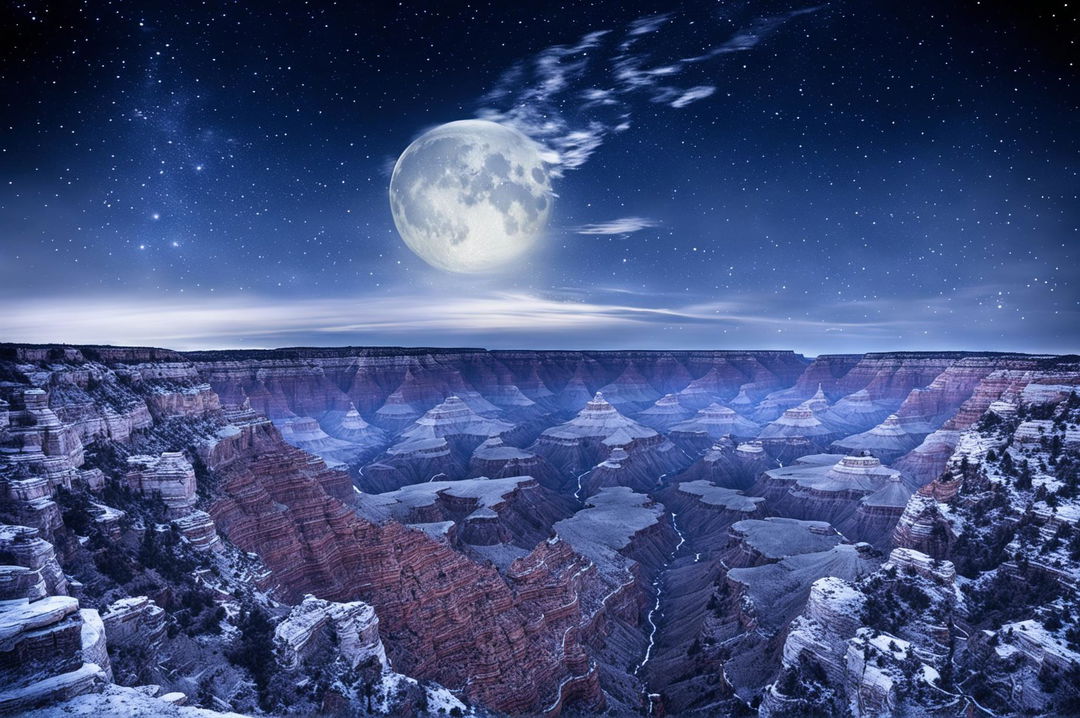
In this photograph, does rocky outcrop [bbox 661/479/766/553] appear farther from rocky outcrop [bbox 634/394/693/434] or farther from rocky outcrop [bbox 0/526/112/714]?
rocky outcrop [bbox 0/526/112/714]

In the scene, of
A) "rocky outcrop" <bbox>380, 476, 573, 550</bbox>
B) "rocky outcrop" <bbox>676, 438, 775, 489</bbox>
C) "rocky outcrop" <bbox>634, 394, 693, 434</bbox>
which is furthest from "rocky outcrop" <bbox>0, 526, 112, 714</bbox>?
"rocky outcrop" <bbox>634, 394, 693, 434</bbox>

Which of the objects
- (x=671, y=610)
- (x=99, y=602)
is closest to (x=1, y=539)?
(x=99, y=602)

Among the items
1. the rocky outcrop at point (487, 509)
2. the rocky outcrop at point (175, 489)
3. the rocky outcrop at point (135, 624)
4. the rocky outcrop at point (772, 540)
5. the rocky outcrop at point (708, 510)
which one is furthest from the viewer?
the rocky outcrop at point (708, 510)

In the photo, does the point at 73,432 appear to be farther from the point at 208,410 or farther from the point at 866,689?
the point at 866,689

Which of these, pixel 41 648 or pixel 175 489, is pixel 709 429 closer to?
pixel 175 489

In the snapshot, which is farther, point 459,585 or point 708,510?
point 708,510

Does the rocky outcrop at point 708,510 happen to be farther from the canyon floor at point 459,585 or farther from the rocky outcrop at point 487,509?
the rocky outcrop at point 487,509

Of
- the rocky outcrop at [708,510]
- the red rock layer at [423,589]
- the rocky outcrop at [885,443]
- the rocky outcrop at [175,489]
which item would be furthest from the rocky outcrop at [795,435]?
the rocky outcrop at [175,489]

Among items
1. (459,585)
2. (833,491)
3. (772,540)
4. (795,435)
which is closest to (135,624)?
(459,585)
